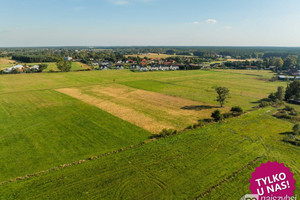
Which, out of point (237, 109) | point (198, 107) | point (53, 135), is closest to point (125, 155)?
point (53, 135)

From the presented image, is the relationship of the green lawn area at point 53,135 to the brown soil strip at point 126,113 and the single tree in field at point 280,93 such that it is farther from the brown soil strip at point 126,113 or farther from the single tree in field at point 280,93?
the single tree in field at point 280,93

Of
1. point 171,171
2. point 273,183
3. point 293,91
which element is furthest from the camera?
point 293,91

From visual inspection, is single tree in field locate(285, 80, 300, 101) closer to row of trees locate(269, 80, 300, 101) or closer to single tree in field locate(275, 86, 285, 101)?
row of trees locate(269, 80, 300, 101)

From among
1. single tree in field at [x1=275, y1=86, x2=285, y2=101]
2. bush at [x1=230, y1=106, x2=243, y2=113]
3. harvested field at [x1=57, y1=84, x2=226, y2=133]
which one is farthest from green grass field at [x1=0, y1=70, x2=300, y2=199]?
single tree in field at [x1=275, y1=86, x2=285, y2=101]

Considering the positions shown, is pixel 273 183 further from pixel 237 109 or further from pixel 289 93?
pixel 289 93

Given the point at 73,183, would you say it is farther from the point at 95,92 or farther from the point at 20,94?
the point at 20,94

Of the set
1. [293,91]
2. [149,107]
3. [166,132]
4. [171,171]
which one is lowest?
[171,171]

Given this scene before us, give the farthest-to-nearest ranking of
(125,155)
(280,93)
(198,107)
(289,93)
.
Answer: (289,93) → (280,93) → (198,107) → (125,155)
